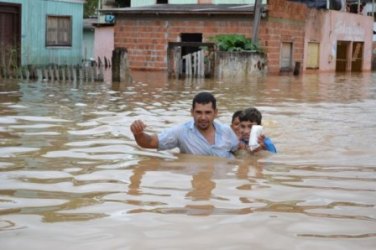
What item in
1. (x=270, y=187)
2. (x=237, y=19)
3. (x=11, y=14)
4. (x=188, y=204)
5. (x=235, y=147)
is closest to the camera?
(x=188, y=204)

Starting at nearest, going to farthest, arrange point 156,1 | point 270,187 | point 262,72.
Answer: point 270,187
point 262,72
point 156,1

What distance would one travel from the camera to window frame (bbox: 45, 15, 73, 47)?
79.5 ft

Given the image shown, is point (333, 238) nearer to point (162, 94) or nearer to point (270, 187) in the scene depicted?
point (270, 187)

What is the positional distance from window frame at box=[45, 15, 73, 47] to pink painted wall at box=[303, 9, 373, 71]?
43.3 ft

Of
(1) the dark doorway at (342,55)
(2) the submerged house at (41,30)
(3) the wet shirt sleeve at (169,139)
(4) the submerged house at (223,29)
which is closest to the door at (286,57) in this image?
(4) the submerged house at (223,29)

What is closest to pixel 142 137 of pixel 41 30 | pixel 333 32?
pixel 41 30

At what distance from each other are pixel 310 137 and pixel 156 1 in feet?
86.2

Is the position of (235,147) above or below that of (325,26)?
below

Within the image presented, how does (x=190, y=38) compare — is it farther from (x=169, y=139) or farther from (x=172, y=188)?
(x=172, y=188)

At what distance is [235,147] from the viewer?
275 inches

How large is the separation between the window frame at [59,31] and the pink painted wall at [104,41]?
914 cm

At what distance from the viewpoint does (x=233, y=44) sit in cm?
2534

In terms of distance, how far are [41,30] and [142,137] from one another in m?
18.2

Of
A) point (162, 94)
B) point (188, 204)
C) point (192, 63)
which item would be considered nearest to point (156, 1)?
point (192, 63)
